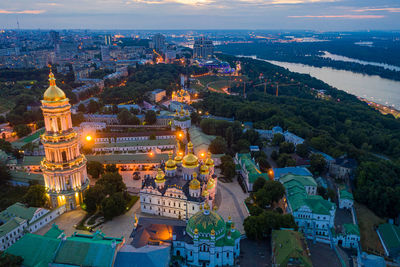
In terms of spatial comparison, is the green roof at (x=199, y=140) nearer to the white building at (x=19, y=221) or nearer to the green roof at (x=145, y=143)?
the green roof at (x=145, y=143)

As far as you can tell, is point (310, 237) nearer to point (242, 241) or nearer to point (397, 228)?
point (242, 241)

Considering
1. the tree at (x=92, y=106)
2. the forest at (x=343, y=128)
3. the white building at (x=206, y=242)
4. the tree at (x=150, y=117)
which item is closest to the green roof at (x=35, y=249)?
the white building at (x=206, y=242)

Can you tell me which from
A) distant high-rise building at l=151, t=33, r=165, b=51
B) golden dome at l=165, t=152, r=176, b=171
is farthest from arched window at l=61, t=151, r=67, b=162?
distant high-rise building at l=151, t=33, r=165, b=51

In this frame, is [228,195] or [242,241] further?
[228,195]

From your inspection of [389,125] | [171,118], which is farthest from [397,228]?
[171,118]

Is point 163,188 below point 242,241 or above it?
above

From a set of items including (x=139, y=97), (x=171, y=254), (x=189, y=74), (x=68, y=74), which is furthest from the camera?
(x=189, y=74)
